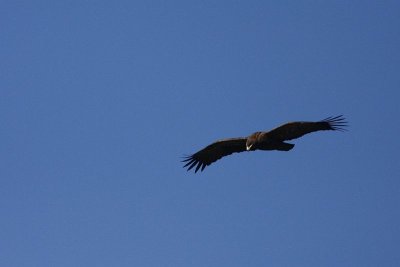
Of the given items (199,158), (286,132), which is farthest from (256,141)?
(199,158)

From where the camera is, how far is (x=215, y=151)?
130 ft

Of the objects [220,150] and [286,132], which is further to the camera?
[220,150]

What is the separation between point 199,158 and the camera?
40.1 metres

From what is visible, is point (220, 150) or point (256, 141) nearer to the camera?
point (256, 141)

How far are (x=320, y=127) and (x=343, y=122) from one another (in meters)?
0.64

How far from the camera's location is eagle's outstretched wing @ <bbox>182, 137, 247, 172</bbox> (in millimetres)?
38931

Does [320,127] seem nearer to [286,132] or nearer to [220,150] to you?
[286,132]

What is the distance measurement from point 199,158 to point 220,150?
80 cm

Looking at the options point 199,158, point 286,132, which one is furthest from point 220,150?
point 286,132

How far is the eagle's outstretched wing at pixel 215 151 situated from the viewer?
38931 millimetres

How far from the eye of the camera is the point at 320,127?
3634 centimetres

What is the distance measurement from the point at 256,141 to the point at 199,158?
353cm

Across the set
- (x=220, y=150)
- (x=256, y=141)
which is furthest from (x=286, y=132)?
(x=220, y=150)

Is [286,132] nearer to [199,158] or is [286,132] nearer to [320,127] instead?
[320,127]
